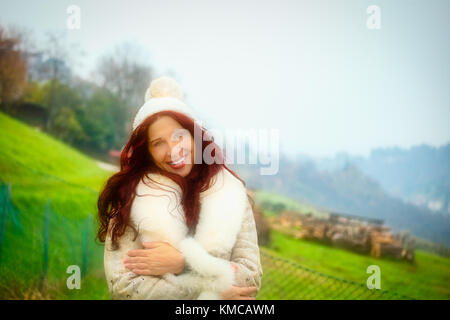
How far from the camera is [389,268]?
106 inches

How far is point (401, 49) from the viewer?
2471 millimetres

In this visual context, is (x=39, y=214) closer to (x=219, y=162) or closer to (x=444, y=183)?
(x=219, y=162)

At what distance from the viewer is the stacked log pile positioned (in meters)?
2.73

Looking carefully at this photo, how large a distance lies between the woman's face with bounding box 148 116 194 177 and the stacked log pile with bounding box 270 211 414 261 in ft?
6.42

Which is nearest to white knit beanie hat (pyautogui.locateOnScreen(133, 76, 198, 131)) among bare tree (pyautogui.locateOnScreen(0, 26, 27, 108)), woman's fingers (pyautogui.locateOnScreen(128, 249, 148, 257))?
woman's fingers (pyautogui.locateOnScreen(128, 249, 148, 257))

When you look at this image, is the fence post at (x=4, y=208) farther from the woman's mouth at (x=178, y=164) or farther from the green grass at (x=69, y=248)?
the woman's mouth at (x=178, y=164)

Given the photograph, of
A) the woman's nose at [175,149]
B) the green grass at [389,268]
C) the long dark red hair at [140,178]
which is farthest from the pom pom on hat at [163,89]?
the green grass at [389,268]

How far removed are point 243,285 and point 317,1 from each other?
2.13 m

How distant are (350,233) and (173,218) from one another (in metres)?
2.18

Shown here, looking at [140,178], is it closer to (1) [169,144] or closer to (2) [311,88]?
(1) [169,144]

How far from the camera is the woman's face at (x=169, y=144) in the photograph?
4.74 feet

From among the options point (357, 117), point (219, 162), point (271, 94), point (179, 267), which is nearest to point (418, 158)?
point (357, 117)

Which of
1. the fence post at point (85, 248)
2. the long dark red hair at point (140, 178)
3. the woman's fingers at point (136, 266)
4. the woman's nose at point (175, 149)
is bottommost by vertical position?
the fence post at point (85, 248)

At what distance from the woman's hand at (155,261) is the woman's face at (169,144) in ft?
1.27
